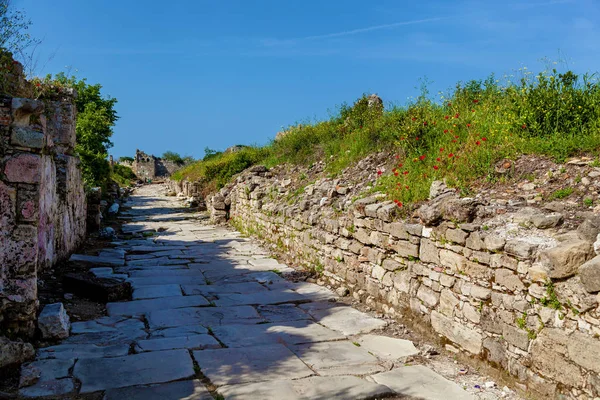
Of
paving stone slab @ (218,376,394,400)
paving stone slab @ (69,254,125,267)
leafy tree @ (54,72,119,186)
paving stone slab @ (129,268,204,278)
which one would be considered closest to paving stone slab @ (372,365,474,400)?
paving stone slab @ (218,376,394,400)

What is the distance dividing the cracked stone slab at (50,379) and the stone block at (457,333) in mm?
3309

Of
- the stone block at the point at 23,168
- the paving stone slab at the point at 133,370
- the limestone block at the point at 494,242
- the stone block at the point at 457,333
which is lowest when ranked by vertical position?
the paving stone slab at the point at 133,370

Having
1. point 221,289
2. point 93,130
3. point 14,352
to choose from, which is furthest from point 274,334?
point 93,130

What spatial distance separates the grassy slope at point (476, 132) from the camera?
224 inches

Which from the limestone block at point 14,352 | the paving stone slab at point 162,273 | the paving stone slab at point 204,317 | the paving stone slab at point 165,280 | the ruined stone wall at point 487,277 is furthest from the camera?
the paving stone slab at point 162,273

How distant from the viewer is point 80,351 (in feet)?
14.4

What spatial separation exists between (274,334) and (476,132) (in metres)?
3.95

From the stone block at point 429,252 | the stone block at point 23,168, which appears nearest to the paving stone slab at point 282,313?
the stone block at point 429,252

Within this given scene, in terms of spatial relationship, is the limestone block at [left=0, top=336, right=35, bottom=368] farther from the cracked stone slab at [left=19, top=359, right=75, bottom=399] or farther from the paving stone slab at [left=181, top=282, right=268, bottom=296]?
the paving stone slab at [left=181, top=282, right=268, bottom=296]

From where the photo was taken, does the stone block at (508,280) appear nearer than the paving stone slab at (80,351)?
Yes

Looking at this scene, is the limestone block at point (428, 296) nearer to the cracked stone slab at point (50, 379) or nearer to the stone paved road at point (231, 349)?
the stone paved road at point (231, 349)

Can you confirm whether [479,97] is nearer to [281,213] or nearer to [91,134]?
[281,213]

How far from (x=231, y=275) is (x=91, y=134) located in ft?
58.1

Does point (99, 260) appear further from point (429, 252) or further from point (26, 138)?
point (429, 252)
